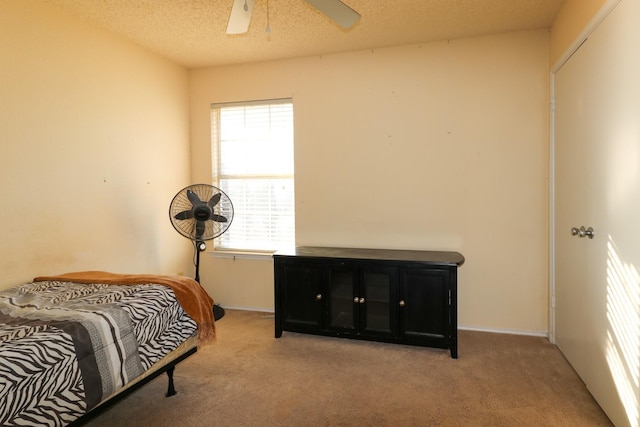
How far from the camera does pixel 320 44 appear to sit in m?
3.33

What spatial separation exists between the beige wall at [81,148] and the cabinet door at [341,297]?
1.71 meters

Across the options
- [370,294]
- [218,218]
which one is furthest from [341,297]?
[218,218]

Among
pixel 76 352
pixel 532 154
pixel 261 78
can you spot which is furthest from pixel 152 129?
pixel 532 154

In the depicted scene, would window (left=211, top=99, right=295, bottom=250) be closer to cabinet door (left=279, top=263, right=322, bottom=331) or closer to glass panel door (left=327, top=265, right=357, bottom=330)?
cabinet door (left=279, top=263, right=322, bottom=331)

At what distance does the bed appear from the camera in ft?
4.65

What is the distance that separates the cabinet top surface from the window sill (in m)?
0.50

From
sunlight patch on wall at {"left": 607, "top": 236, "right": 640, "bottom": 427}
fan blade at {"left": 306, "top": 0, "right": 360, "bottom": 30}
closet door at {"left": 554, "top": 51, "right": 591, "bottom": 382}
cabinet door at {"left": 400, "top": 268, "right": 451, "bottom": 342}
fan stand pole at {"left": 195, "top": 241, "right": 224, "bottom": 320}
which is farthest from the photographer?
fan stand pole at {"left": 195, "top": 241, "right": 224, "bottom": 320}

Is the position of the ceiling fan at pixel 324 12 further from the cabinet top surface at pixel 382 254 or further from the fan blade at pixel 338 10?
the cabinet top surface at pixel 382 254

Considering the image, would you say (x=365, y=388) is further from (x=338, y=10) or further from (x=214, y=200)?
(x=338, y=10)

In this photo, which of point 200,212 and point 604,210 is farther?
point 200,212

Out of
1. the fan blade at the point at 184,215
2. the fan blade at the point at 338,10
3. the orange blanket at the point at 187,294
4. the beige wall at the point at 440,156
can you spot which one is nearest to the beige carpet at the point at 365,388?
the orange blanket at the point at 187,294

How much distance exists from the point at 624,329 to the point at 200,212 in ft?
9.74

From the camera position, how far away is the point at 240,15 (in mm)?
1942

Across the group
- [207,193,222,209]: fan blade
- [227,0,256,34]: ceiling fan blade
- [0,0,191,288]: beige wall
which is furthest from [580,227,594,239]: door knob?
[0,0,191,288]: beige wall
